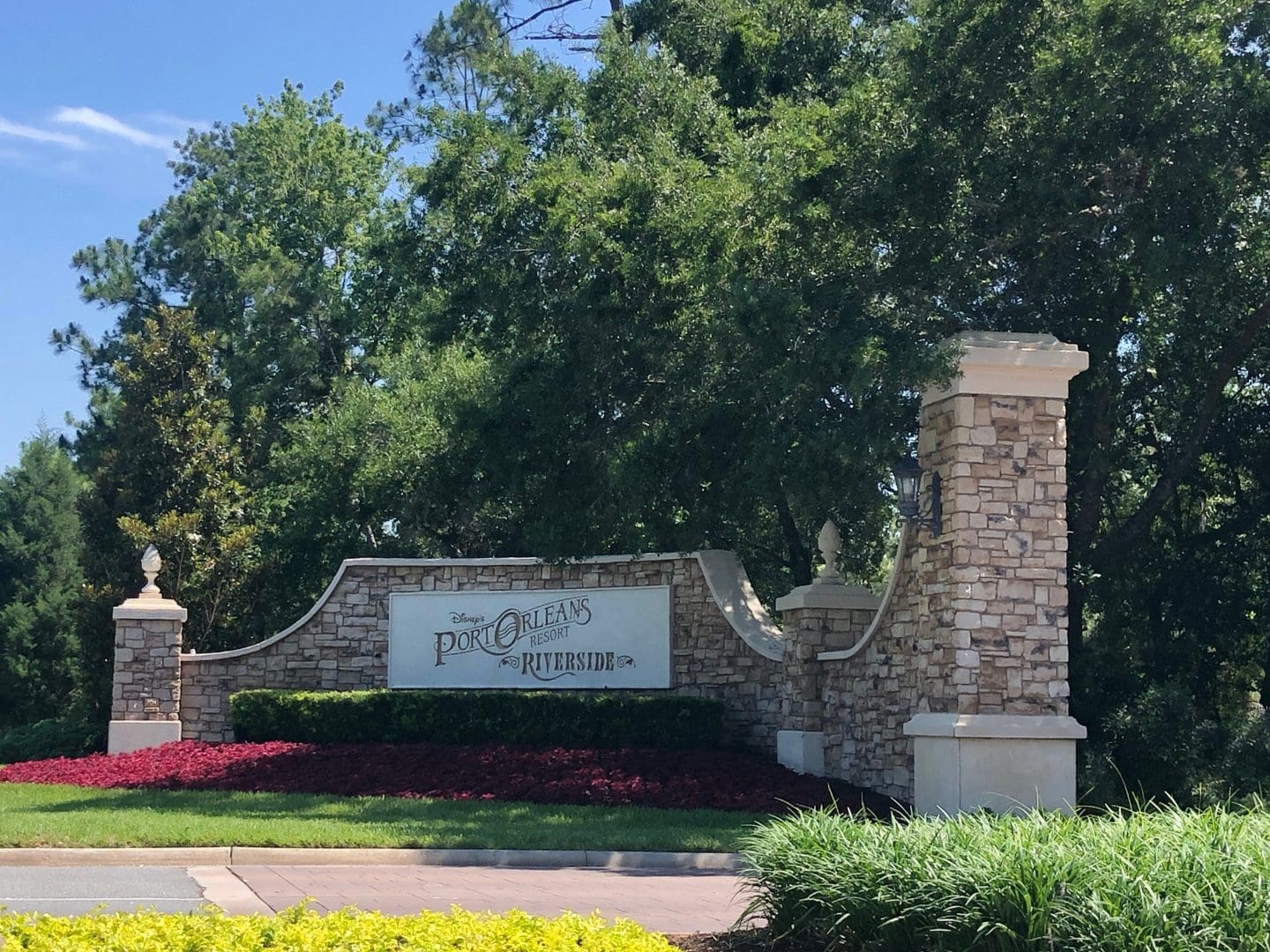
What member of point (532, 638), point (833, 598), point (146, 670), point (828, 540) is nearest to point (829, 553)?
point (828, 540)

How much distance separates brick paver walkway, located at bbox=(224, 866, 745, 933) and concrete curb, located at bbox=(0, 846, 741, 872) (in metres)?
0.16

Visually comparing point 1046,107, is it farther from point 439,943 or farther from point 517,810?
point 439,943

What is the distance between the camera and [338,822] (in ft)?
44.9

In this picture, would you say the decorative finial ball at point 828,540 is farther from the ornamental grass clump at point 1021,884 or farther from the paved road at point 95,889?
the ornamental grass clump at point 1021,884

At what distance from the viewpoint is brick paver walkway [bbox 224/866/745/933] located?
9.50 metres

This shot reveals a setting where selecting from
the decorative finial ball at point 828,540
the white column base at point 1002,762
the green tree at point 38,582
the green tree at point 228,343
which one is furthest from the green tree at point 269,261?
the white column base at point 1002,762

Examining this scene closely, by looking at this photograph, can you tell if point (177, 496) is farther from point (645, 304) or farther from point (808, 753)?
point (808, 753)

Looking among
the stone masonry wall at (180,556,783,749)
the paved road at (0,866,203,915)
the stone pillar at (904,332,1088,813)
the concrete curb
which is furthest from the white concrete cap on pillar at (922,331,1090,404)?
the paved road at (0,866,203,915)

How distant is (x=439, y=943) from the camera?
6402 mm

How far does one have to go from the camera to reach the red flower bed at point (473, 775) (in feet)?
52.1

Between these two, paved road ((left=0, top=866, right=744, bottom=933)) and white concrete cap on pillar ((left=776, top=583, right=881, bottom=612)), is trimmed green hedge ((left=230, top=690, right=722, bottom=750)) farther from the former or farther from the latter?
paved road ((left=0, top=866, right=744, bottom=933))

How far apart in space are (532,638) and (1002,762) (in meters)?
8.56

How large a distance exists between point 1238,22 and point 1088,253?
2762 mm

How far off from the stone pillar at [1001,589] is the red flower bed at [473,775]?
2607 millimetres
